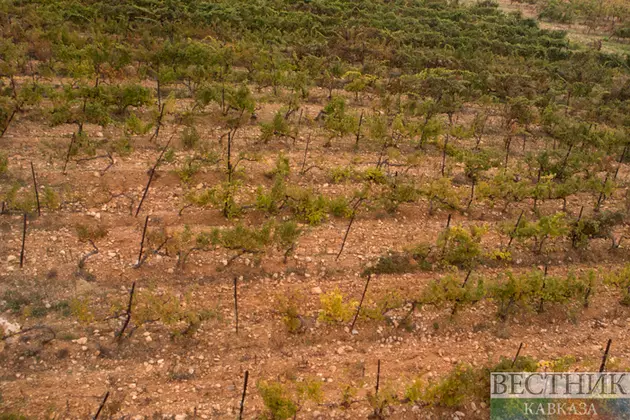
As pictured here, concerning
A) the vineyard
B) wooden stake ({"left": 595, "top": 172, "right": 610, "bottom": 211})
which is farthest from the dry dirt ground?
wooden stake ({"left": 595, "top": 172, "right": 610, "bottom": 211})

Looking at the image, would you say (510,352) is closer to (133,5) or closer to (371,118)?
(371,118)

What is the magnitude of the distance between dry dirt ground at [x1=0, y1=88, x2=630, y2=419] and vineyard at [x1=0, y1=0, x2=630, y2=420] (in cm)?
3

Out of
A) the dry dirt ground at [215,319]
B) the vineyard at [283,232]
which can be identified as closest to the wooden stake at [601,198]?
A: the vineyard at [283,232]

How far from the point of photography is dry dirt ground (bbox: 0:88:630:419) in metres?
5.82

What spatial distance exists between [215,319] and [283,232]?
A: 1587 mm

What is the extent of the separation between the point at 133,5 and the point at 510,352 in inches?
559

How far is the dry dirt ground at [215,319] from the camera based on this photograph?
19.1ft

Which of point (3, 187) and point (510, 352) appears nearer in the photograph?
point (510, 352)

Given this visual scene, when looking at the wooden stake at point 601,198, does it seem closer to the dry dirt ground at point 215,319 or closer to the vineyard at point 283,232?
the vineyard at point 283,232

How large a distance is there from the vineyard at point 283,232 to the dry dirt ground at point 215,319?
0.10 ft

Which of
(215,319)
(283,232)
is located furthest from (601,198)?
(215,319)

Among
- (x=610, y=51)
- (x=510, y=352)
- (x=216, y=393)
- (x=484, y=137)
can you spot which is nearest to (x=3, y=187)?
(x=216, y=393)

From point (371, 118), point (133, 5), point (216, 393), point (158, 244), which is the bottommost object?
point (216, 393)

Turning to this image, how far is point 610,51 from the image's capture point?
2195 cm
